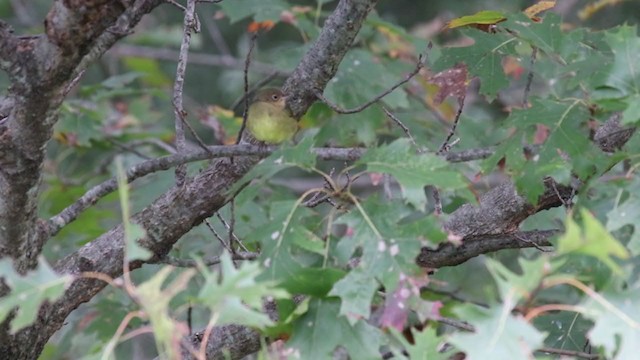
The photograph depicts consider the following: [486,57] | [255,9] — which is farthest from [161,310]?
[255,9]

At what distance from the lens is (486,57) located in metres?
3.21

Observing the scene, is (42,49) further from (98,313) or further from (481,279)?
(481,279)

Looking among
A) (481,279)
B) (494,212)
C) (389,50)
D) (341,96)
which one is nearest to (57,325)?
(494,212)

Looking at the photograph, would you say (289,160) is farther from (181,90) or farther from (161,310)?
(161,310)

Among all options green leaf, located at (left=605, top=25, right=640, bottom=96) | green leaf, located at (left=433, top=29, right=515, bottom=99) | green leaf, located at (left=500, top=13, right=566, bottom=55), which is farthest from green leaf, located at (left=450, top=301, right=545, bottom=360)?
green leaf, located at (left=433, top=29, right=515, bottom=99)

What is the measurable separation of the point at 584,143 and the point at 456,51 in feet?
3.25

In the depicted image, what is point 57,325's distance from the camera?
106 inches

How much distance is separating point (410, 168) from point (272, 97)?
3.36 ft

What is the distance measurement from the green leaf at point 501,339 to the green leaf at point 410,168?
473mm

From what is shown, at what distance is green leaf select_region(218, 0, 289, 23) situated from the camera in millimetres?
4125

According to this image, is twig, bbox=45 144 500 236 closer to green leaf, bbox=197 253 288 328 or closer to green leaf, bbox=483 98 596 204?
green leaf, bbox=483 98 596 204

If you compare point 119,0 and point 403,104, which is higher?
point 119,0

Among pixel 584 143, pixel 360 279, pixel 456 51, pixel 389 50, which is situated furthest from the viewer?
pixel 389 50

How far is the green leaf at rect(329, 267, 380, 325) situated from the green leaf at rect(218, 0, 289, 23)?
2181 mm
